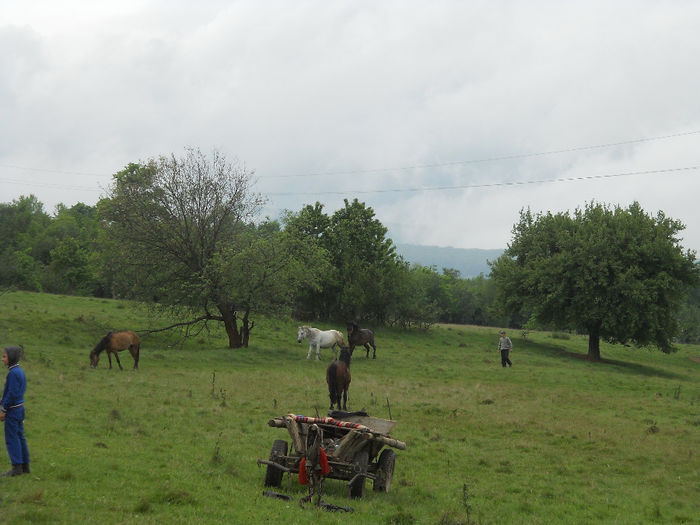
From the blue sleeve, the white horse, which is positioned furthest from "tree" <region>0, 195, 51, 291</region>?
the blue sleeve

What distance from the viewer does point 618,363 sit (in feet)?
141

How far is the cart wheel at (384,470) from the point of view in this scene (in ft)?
33.6

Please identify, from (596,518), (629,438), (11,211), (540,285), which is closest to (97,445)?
(596,518)

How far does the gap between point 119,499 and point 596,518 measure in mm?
7614

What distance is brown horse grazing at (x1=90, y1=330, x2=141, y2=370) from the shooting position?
23.5m

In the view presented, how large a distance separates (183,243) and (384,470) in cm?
2379

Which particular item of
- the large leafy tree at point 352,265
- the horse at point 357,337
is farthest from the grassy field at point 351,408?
the large leafy tree at point 352,265

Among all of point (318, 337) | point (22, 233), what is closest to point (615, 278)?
point (318, 337)

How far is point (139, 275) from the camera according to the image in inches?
1235

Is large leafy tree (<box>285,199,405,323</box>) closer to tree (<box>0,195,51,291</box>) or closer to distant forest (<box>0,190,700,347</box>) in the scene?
distant forest (<box>0,190,700,347</box>)

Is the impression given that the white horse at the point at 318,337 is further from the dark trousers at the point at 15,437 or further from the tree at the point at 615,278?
the dark trousers at the point at 15,437

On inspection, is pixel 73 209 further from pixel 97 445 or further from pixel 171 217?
pixel 97 445

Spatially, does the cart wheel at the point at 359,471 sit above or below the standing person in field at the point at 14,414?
below

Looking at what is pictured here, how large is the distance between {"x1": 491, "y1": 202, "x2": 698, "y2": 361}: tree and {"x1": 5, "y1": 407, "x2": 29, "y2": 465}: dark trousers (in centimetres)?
3753
